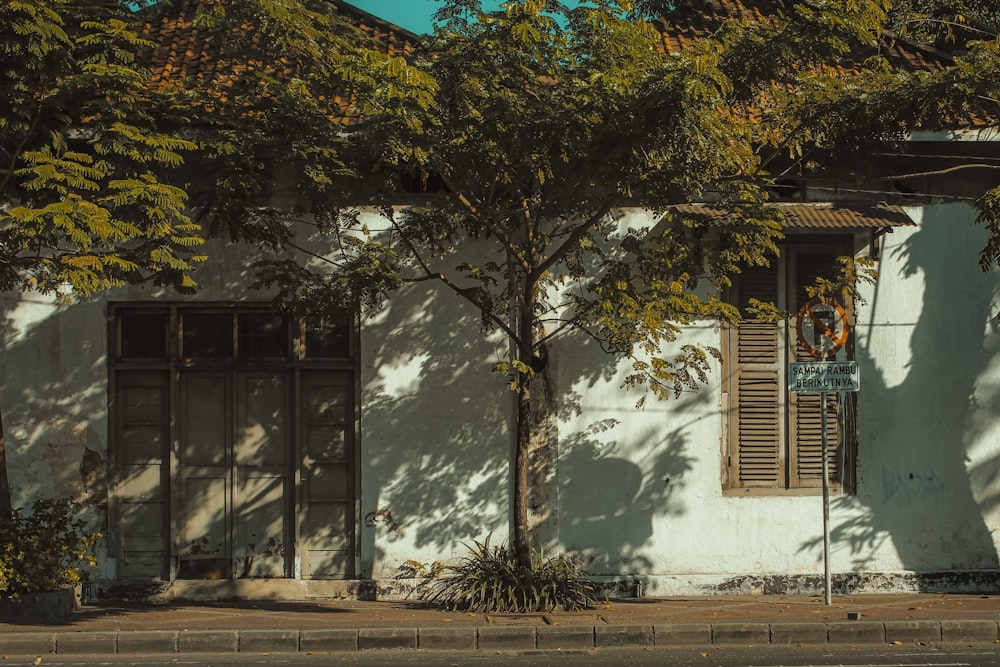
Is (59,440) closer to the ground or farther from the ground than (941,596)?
farther from the ground

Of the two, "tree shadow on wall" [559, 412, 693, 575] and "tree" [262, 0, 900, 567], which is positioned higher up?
"tree" [262, 0, 900, 567]

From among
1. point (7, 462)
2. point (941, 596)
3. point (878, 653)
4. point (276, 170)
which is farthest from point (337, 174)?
point (941, 596)

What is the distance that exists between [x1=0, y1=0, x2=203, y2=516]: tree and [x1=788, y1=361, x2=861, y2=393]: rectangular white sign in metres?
5.41

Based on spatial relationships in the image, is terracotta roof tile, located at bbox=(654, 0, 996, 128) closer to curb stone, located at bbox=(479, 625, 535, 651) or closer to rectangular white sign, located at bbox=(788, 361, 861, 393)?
rectangular white sign, located at bbox=(788, 361, 861, 393)

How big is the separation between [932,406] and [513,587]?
487cm

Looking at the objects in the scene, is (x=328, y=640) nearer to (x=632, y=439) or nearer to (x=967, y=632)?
(x=632, y=439)

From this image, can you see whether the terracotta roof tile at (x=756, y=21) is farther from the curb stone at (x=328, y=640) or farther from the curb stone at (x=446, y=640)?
the curb stone at (x=328, y=640)

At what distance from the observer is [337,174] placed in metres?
10.6

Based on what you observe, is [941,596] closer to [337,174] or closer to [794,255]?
[794,255]

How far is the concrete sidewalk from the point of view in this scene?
32.4 ft

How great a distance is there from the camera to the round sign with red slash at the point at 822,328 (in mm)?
10914

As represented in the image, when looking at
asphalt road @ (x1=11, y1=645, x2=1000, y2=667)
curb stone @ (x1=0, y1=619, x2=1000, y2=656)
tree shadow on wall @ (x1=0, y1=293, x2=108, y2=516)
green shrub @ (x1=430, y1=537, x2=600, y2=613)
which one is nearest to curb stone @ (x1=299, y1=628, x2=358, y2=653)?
curb stone @ (x1=0, y1=619, x2=1000, y2=656)

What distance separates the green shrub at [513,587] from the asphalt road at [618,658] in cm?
114

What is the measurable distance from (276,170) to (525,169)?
2.81m
